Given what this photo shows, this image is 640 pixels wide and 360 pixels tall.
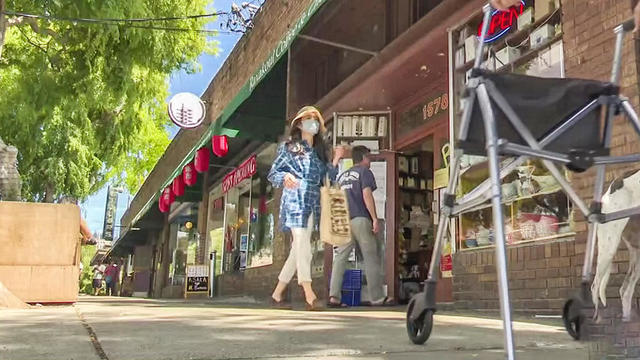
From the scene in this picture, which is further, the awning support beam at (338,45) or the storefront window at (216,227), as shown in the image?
the storefront window at (216,227)

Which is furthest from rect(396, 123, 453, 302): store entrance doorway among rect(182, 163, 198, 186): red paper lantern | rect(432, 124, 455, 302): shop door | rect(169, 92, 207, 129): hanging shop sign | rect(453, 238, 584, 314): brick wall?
rect(182, 163, 198, 186): red paper lantern

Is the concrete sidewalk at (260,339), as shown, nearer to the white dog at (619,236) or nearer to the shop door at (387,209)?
the white dog at (619,236)

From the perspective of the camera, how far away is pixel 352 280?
729 cm

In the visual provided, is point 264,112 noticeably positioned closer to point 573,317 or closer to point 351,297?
point 351,297

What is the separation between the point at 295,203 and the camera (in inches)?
216

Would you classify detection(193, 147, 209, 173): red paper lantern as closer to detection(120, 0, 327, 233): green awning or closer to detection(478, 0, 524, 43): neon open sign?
detection(120, 0, 327, 233): green awning

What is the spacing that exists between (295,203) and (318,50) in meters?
4.05

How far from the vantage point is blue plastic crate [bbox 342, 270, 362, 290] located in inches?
286

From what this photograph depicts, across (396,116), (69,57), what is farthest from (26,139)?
(396,116)

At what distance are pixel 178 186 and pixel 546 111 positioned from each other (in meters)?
13.5

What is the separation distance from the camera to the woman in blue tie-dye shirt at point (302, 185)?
214 inches

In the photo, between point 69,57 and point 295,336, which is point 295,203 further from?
point 69,57

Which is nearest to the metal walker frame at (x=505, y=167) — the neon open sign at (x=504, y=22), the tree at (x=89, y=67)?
the neon open sign at (x=504, y=22)

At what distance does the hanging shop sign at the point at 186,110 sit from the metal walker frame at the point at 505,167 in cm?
1103
